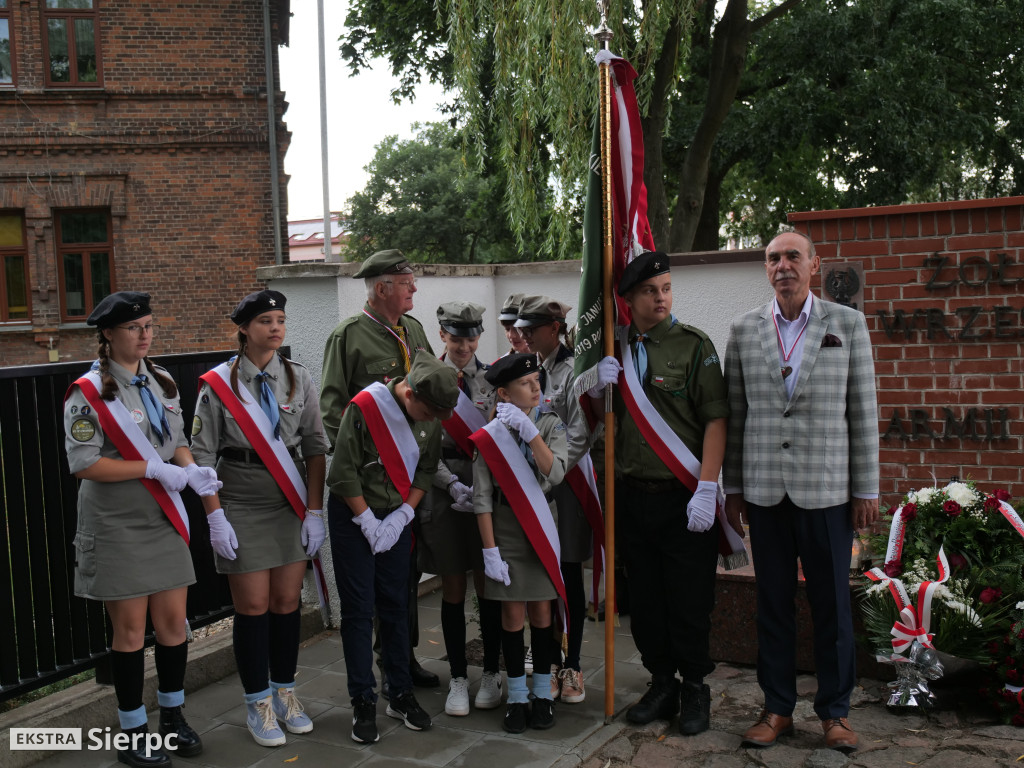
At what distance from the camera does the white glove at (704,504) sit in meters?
3.90

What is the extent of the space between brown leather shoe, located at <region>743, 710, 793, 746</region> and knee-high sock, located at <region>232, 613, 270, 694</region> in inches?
77.4

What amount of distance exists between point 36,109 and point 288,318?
518 inches

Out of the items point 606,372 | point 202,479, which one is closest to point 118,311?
point 202,479

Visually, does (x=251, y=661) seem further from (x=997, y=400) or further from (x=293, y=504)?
(x=997, y=400)

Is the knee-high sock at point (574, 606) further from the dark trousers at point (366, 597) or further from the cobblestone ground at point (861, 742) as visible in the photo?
the dark trousers at point (366, 597)

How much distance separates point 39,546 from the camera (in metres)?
4.05

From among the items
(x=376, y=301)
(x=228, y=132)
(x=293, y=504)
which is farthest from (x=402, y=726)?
(x=228, y=132)

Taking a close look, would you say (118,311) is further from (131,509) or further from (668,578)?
(668,578)

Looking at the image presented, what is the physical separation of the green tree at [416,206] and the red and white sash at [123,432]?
26.2 meters

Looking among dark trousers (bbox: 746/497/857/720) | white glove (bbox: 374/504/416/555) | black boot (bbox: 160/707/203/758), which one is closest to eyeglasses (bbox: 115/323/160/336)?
white glove (bbox: 374/504/416/555)

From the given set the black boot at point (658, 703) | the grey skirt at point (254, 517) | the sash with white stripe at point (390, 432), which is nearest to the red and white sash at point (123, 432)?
the grey skirt at point (254, 517)

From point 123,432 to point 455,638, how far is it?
1.68 m

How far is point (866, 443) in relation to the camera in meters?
3.76

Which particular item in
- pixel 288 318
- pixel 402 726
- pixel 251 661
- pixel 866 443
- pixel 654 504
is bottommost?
pixel 402 726
